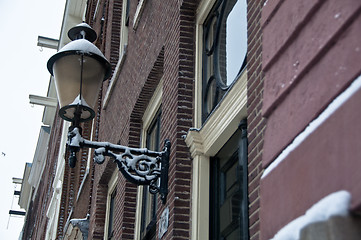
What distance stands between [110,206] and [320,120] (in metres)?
7.95

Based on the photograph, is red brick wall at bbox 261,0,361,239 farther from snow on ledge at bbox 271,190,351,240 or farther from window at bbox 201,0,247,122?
window at bbox 201,0,247,122

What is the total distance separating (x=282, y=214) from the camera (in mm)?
3305

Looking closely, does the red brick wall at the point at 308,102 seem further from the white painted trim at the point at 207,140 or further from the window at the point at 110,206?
the window at the point at 110,206

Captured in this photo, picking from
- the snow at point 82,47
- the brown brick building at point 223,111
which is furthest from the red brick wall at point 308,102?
the snow at point 82,47

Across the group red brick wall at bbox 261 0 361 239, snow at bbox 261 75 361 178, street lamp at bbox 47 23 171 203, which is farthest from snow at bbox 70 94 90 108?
snow at bbox 261 75 361 178

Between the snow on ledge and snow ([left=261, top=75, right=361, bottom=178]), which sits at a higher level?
snow ([left=261, top=75, right=361, bottom=178])

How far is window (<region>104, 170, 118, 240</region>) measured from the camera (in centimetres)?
1045

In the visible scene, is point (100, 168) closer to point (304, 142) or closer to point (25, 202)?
point (304, 142)

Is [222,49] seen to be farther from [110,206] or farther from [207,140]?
[110,206]

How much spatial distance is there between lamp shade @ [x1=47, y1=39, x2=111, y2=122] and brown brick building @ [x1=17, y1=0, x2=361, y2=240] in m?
0.90

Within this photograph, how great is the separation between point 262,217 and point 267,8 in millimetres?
1272

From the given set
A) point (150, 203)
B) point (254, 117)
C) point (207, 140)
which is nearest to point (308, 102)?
point (254, 117)

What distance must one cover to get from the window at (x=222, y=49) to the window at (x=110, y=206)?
13.0 ft

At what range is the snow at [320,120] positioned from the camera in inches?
113
